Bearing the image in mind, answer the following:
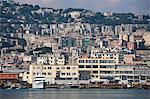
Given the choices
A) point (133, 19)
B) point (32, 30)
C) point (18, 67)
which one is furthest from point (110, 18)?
point (18, 67)

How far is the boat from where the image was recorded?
91.8 ft

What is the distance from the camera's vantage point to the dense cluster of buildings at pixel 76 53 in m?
30.7

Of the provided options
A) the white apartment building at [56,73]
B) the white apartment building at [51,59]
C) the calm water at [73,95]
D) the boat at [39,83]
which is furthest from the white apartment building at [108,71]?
the calm water at [73,95]

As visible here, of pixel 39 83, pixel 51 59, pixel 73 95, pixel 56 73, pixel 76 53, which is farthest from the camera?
pixel 76 53

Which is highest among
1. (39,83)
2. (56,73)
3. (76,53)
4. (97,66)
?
(76,53)

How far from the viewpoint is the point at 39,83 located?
28.5 meters

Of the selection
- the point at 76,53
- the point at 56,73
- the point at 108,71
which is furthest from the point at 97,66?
the point at 76,53

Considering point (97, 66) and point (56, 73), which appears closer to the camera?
point (56, 73)

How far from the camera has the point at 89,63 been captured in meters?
31.8

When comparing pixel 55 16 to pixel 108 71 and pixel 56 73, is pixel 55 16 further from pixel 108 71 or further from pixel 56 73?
pixel 56 73

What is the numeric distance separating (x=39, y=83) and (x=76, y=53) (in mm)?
9012

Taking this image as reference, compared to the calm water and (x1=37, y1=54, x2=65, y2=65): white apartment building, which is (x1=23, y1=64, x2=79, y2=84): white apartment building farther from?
the calm water

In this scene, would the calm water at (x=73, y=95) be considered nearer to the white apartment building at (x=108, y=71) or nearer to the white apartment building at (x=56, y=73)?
the white apartment building at (x=56, y=73)

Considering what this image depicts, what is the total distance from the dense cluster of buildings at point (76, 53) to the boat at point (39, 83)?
0.24 meters
